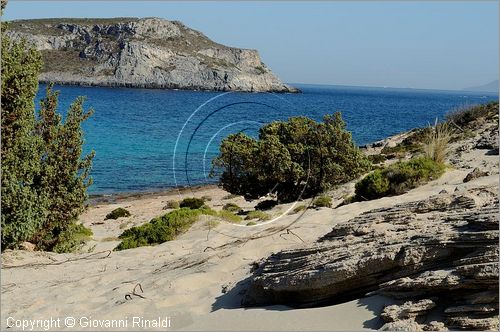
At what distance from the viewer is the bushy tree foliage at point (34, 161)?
1166 cm

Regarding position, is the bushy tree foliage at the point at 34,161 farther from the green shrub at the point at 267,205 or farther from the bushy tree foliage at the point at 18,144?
the green shrub at the point at 267,205

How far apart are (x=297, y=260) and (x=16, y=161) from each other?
758cm

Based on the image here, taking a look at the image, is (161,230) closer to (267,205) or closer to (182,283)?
(267,205)

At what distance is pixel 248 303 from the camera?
730cm

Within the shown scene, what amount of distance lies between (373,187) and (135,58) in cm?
16172

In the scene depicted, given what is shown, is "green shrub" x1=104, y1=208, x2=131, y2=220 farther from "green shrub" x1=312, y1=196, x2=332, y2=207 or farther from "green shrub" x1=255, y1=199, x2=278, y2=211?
"green shrub" x1=312, y1=196, x2=332, y2=207

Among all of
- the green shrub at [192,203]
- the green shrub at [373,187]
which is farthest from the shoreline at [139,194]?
the green shrub at [373,187]

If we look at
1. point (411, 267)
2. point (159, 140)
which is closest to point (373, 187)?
point (411, 267)

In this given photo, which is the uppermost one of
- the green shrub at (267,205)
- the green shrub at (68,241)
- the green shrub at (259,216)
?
the green shrub at (68,241)

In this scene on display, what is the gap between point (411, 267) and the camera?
616 cm

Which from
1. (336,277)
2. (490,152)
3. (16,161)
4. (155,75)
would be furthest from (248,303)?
(155,75)

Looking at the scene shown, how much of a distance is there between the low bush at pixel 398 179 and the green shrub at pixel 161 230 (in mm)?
5386

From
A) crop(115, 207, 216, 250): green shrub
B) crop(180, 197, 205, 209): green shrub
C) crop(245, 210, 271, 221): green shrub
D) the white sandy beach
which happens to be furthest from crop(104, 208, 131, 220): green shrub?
the white sandy beach

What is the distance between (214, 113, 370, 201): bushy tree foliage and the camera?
2125 cm
